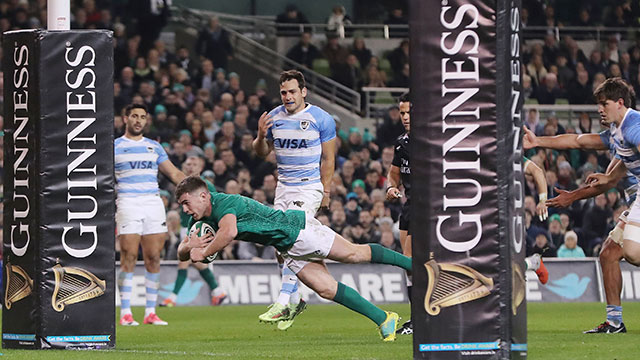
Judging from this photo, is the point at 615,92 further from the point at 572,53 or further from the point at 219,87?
the point at 572,53

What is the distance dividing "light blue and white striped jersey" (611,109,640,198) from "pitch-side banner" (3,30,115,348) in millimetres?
4548

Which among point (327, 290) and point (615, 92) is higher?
point (615, 92)

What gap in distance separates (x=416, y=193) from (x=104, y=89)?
3562 millimetres

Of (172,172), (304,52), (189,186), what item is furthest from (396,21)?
(189,186)

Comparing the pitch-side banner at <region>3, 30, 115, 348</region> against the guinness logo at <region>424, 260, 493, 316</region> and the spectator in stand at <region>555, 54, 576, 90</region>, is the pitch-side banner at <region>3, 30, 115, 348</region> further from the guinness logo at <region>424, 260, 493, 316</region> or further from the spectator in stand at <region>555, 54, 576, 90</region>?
the spectator in stand at <region>555, 54, 576, 90</region>

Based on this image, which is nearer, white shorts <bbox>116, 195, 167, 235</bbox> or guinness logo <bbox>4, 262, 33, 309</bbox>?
guinness logo <bbox>4, 262, 33, 309</bbox>

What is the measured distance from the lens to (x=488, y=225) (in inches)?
312

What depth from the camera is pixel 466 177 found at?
7.95 metres

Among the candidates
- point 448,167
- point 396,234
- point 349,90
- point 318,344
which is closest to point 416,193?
point 448,167

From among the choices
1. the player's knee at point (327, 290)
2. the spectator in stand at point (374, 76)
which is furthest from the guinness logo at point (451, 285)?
the spectator in stand at point (374, 76)

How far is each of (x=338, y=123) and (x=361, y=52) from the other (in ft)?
10.8

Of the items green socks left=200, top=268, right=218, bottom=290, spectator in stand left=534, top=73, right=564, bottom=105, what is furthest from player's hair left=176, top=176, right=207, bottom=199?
spectator in stand left=534, top=73, right=564, bottom=105

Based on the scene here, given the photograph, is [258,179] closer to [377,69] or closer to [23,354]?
[377,69]

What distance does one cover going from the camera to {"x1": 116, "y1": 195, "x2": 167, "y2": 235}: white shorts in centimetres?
1521
